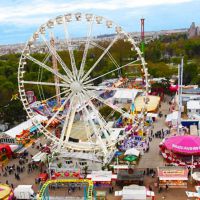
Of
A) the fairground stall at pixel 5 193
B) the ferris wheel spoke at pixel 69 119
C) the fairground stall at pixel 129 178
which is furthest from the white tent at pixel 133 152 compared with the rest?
the fairground stall at pixel 5 193

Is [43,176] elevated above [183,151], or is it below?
below

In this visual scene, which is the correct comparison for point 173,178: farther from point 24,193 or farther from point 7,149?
point 7,149

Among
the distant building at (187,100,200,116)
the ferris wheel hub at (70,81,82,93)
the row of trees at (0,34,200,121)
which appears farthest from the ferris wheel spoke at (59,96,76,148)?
the distant building at (187,100,200,116)

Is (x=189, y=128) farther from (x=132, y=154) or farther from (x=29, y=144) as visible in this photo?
(x=29, y=144)

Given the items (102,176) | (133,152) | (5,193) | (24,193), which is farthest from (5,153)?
(133,152)

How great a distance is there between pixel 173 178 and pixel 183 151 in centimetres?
405

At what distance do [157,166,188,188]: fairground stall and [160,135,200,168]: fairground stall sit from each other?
2.56 meters

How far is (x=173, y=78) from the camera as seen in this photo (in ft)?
247

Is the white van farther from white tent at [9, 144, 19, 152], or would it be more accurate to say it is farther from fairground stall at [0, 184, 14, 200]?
white tent at [9, 144, 19, 152]

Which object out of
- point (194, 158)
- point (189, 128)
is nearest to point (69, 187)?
point (194, 158)

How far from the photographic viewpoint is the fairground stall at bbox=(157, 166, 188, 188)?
1161 inches

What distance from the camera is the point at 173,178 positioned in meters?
29.5

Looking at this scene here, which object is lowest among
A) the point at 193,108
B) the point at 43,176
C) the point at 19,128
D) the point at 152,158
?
the point at 43,176

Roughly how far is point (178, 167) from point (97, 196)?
7735 millimetres
